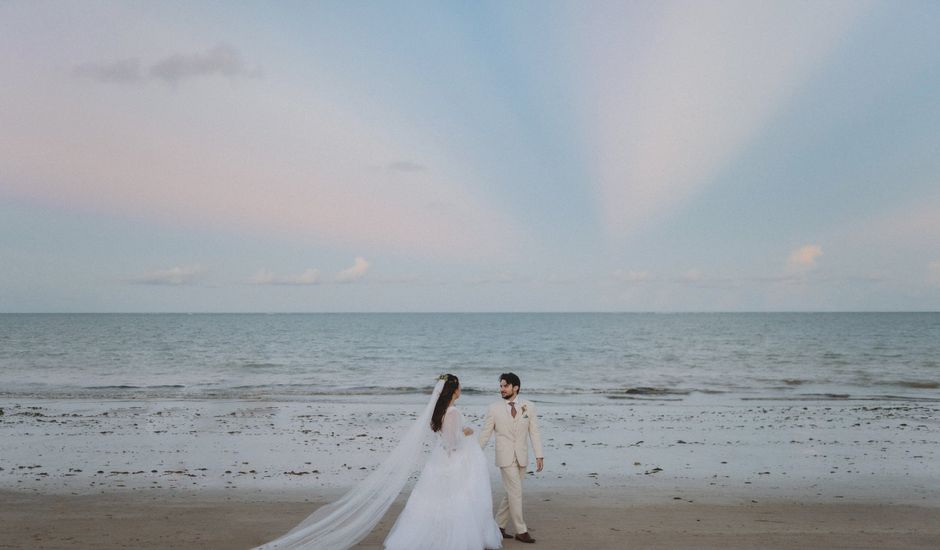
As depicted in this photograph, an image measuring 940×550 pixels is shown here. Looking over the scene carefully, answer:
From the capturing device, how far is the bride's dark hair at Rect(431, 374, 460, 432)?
7223 mm

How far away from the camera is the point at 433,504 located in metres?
7.15

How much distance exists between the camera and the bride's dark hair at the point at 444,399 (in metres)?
7.22

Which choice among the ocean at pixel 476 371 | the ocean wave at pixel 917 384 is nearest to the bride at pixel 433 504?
the ocean at pixel 476 371

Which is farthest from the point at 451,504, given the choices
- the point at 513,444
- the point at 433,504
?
the point at 513,444

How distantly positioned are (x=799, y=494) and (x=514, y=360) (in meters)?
37.7

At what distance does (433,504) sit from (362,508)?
912 mm

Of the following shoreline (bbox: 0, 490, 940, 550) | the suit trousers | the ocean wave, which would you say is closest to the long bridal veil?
shoreline (bbox: 0, 490, 940, 550)

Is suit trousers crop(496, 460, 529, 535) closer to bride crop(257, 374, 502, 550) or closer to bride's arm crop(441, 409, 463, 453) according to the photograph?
bride crop(257, 374, 502, 550)

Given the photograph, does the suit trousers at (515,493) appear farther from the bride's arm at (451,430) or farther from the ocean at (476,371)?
the ocean at (476,371)

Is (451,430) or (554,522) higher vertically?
(451,430)

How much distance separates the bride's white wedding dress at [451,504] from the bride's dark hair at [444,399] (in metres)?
0.06

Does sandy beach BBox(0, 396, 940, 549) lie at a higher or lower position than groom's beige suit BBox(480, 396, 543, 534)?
lower

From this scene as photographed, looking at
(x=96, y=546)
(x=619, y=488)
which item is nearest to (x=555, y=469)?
(x=619, y=488)

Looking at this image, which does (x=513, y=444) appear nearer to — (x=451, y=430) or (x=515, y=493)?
(x=515, y=493)
